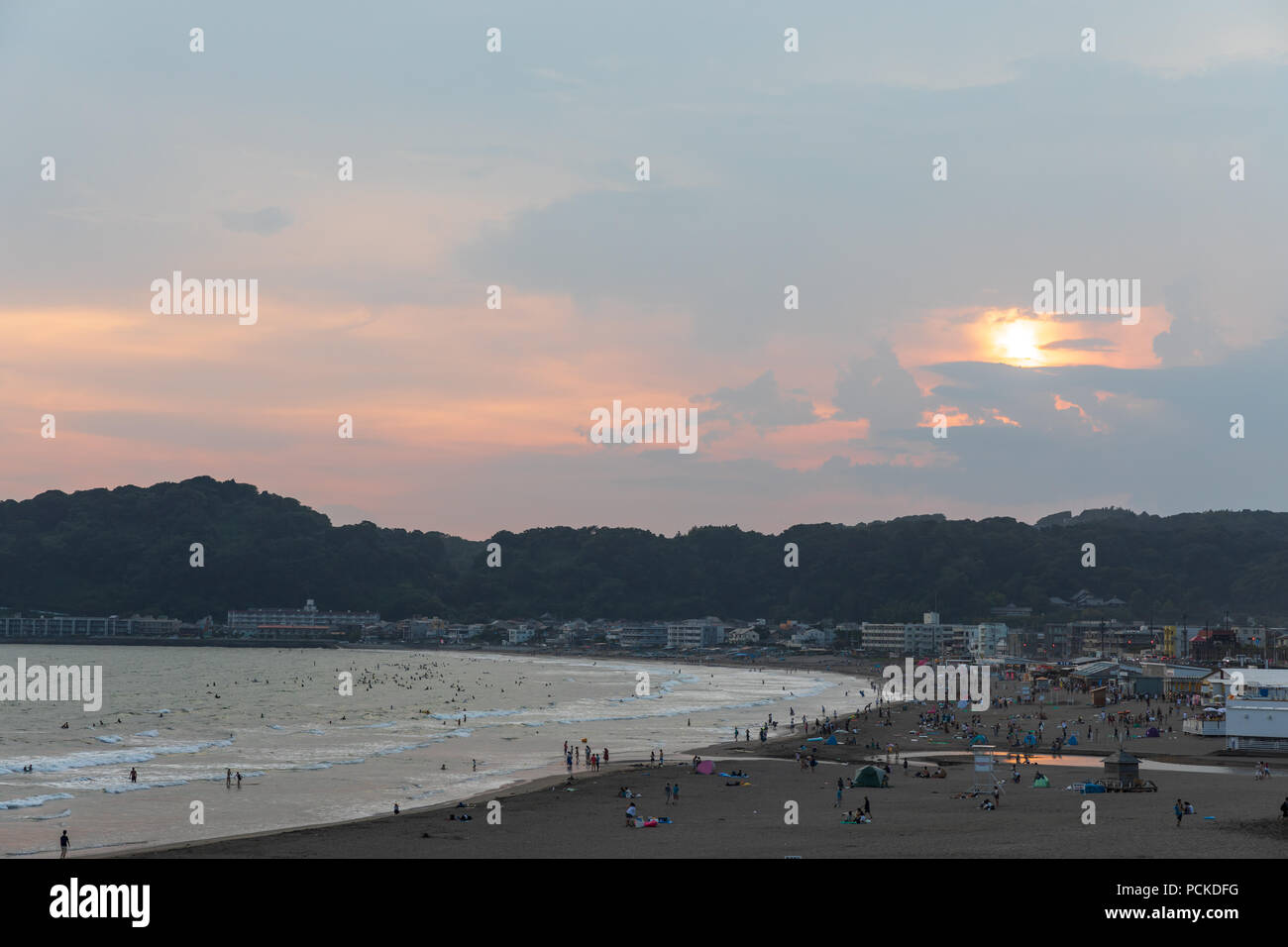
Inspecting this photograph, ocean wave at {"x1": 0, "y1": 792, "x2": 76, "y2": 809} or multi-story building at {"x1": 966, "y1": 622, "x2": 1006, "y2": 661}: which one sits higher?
ocean wave at {"x1": 0, "y1": 792, "x2": 76, "y2": 809}

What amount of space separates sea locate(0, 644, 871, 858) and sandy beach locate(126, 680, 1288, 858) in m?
4.14

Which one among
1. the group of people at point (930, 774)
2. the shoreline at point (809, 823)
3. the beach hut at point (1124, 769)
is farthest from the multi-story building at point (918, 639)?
the beach hut at point (1124, 769)

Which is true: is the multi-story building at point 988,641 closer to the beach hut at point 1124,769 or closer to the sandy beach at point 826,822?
the sandy beach at point 826,822

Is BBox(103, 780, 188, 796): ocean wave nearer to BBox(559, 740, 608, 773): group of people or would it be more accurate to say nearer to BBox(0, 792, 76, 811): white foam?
BBox(0, 792, 76, 811): white foam

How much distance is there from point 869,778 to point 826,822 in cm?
792

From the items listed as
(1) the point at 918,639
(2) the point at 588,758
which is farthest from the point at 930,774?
(1) the point at 918,639

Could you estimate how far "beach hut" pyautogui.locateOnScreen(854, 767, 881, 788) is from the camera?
40062mm

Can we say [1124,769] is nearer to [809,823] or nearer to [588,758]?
[809,823]

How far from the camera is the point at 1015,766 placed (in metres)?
42.8

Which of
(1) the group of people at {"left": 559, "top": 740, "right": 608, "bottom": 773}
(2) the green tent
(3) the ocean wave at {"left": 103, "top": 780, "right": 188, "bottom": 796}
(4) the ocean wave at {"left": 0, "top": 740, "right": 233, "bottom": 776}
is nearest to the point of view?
(2) the green tent

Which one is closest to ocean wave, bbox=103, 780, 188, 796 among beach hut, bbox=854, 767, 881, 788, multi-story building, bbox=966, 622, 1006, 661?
beach hut, bbox=854, 767, 881, 788

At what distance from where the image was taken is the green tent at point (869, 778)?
4006cm

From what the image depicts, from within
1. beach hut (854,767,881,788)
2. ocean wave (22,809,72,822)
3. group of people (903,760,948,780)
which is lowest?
group of people (903,760,948,780)
